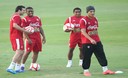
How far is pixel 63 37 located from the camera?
2441 cm

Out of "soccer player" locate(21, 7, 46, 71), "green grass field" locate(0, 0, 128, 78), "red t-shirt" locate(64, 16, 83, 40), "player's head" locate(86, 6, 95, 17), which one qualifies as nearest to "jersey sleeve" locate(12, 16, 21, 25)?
"soccer player" locate(21, 7, 46, 71)

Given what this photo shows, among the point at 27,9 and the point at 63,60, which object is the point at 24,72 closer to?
the point at 27,9

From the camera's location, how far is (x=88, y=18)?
12.1m

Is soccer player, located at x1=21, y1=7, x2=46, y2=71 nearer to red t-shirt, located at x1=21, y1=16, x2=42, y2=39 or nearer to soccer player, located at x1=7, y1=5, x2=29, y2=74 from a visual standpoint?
red t-shirt, located at x1=21, y1=16, x2=42, y2=39

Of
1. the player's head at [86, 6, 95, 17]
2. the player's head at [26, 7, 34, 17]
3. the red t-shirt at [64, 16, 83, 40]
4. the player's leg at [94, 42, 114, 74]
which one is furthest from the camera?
the red t-shirt at [64, 16, 83, 40]

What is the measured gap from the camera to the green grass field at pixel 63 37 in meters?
13.0

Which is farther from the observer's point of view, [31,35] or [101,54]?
[31,35]

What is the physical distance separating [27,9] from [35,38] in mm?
888

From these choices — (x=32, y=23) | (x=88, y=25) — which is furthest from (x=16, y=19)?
(x=88, y=25)

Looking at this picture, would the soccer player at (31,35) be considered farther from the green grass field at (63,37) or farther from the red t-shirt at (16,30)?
the green grass field at (63,37)

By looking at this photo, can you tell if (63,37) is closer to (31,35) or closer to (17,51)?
(31,35)

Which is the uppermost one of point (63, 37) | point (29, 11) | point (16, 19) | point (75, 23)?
point (29, 11)

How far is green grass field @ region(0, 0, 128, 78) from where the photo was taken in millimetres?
12977

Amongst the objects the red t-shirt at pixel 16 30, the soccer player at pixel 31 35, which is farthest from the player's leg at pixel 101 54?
the red t-shirt at pixel 16 30
